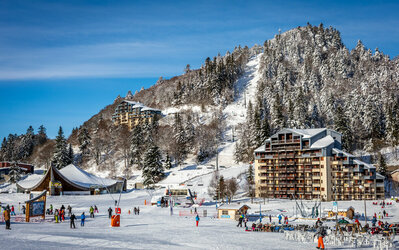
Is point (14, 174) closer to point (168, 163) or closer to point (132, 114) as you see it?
point (168, 163)

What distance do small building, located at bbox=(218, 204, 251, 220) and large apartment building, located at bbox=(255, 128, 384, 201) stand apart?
29.2 metres

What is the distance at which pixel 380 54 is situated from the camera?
152 metres

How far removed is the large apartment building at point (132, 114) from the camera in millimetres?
143500

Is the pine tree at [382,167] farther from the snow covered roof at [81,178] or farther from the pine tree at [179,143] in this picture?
the snow covered roof at [81,178]

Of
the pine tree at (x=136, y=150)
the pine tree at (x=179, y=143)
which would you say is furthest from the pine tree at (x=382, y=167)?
the pine tree at (x=136, y=150)

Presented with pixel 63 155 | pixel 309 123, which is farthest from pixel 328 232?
pixel 63 155

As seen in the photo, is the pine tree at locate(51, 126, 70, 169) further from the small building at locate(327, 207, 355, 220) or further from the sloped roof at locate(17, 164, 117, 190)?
the small building at locate(327, 207, 355, 220)

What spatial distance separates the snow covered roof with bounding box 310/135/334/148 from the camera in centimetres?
7698

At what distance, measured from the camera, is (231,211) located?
4356cm

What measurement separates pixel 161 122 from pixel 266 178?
2500 inches

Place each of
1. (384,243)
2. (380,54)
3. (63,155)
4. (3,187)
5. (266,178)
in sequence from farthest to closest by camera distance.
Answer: (380,54) < (63,155) < (3,187) < (266,178) < (384,243)

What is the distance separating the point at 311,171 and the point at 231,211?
3812cm

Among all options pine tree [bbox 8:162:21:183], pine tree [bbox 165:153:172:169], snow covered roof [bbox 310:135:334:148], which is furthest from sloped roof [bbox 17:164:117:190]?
snow covered roof [bbox 310:135:334:148]

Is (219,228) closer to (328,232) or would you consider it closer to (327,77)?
(328,232)
